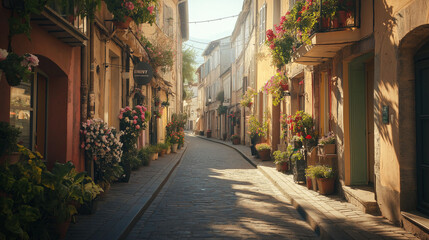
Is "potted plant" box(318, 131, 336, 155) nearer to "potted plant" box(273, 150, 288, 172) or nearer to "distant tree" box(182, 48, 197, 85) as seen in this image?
"potted plant" box(273, 150, 288, 172)

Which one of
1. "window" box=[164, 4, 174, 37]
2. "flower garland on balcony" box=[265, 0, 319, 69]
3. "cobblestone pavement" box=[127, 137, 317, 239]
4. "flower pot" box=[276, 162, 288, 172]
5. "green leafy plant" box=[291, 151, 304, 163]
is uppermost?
"window" box=[164, 4, 174, 37]

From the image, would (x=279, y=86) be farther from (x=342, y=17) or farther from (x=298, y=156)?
(x=342, y=17)

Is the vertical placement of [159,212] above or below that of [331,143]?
below

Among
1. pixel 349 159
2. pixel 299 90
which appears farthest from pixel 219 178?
pixel 349 159

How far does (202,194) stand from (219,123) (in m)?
30.7

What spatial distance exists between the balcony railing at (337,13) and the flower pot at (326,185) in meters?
2.95

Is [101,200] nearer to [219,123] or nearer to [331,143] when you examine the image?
[331,143]

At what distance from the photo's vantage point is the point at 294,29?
9.20 m

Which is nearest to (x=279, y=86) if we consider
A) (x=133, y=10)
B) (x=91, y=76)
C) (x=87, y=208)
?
(x=133, y=10)

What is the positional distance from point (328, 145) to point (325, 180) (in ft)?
2.46

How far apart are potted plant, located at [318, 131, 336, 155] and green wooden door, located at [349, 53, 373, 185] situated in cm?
61

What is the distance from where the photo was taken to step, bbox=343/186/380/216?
19.8ft

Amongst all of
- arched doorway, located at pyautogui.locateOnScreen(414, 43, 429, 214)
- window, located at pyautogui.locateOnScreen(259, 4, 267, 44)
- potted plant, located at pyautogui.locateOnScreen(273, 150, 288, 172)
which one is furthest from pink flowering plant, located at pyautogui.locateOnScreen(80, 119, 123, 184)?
window, located at pyautogui.locateOnScreen(259, 4, 267, 44)

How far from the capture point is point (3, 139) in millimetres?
3906
